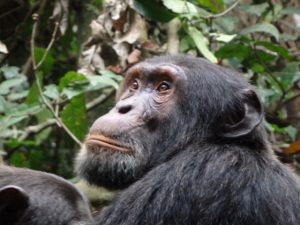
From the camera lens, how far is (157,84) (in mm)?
4785

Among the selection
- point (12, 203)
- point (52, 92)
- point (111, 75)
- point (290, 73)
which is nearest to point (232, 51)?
point (290, 73)

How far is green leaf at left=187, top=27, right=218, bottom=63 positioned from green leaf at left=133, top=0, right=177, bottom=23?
174mm

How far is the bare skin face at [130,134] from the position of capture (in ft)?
14.6

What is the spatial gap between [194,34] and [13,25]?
2261mm

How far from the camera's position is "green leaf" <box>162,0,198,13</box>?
19.0 ft

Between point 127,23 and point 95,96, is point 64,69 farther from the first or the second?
point 127,23

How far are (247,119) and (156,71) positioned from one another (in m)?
0.60

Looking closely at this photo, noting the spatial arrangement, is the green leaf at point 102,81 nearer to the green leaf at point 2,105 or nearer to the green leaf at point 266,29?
the green leaf at point 2,105

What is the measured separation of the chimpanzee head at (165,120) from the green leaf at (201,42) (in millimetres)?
982

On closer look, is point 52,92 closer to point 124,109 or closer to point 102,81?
point 102,81

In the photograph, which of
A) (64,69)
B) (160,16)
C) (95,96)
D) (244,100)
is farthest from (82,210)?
(64,69)

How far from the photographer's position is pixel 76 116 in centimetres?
593

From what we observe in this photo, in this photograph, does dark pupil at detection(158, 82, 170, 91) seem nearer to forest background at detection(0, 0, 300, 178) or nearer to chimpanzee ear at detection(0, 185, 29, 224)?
forest background at detection(0, 0, 300, 178)

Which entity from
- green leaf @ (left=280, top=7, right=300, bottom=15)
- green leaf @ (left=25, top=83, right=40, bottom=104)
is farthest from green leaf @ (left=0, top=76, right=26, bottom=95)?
green leaf @ (left=280, top=7, right=300, bottom=15)
